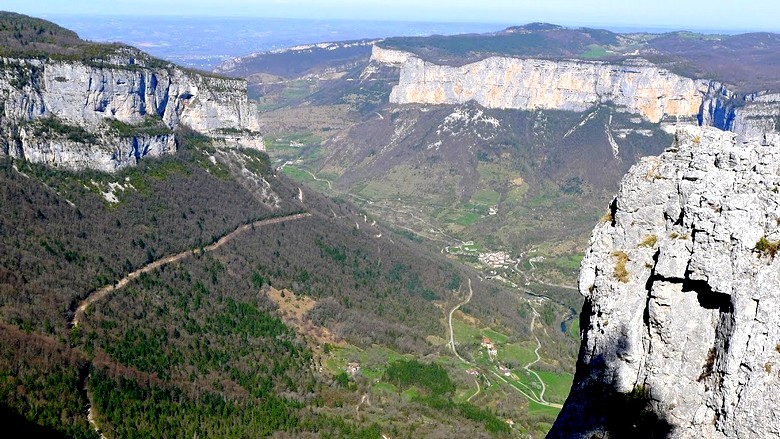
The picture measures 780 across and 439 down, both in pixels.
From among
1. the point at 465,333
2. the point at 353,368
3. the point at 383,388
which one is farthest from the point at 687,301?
A: the point at 465,333

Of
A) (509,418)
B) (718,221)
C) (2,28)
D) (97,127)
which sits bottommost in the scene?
(509,418)

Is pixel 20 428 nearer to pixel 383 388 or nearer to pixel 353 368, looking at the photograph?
pixel 383 388

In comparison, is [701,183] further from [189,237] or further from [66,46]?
[66,46]

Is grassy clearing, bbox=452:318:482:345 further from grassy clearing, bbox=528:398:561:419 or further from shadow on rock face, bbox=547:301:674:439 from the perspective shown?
shadow on rock face, bbox=547:301:674:439

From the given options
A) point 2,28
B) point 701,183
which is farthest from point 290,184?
point 701,183

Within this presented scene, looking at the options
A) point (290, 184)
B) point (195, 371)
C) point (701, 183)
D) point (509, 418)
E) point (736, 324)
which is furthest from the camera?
point (290, 184)

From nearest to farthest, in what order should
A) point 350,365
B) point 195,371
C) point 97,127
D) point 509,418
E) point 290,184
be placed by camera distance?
1. point 195,371
2. point 509,418
3. point 350,365
4. point 97,127
5. point 290,184

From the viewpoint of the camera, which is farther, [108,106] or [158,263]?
[108,106]
